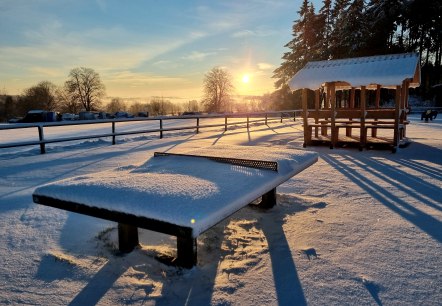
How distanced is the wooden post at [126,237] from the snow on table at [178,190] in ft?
1.56

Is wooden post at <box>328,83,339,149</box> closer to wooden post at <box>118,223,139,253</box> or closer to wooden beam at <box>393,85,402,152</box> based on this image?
wooden beam at <box>393,85,402,152</box>

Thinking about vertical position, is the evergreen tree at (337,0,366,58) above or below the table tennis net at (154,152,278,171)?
above

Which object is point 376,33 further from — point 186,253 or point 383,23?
point 186,253

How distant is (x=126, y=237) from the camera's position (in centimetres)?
279

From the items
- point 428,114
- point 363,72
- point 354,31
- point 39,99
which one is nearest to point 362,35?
point 354,31

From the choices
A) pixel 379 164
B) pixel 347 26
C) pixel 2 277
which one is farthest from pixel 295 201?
pixel 347 26

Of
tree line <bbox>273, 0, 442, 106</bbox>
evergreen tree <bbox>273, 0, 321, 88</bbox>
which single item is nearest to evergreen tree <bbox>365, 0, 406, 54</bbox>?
tree line <bbox>273, 0, 442, 106</bbox>

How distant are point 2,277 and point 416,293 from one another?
313cm

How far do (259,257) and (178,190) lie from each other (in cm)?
104

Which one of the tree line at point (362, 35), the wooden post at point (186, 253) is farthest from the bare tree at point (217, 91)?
the wooden post at point (186, 253)

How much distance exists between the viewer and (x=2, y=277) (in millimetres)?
2406

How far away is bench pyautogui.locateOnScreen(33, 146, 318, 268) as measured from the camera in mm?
1943

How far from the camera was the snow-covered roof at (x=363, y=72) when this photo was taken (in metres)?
8.35

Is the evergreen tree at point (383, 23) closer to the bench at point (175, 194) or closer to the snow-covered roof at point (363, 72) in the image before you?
the snow-covered roof at point (363, 72)
